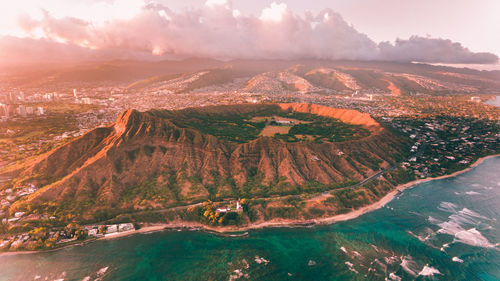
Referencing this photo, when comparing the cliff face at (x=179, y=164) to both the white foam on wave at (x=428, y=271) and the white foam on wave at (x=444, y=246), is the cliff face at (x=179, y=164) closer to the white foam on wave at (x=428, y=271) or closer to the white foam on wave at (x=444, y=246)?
the white foam on wave at (x=444, y=246)

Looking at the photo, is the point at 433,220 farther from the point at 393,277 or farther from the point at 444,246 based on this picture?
the point at 393,277

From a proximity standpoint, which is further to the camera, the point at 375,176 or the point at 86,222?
the point at 375,176

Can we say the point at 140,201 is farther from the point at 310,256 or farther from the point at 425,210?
the point at 425,210

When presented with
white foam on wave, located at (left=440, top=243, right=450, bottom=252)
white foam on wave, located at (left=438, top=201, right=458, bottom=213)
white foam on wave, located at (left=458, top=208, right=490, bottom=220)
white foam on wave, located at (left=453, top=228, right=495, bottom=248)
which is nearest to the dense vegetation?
white foam on wave, located at (left=438, top=201, right=458, bottom=213)

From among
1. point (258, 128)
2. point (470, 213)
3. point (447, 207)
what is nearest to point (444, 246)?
point (447, 207)

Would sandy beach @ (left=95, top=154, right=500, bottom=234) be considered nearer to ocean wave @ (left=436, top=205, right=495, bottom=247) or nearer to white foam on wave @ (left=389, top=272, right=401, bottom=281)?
ocean wave @ (left=436, top=205, right=495, bottom=247)

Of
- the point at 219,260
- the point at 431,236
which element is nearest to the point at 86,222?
the point at 219,260
